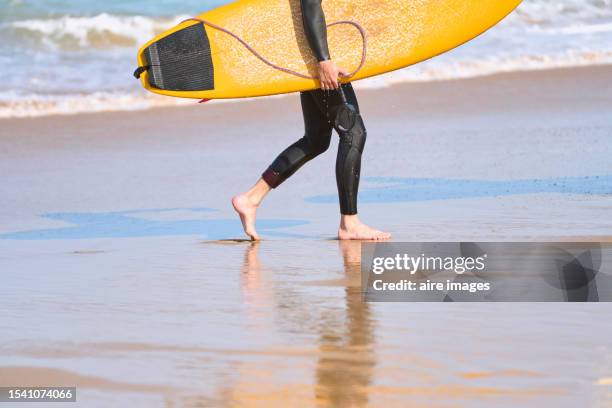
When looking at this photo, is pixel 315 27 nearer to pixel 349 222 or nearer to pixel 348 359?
pixel 349 222

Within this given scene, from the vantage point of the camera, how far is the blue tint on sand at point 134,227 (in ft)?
21.0

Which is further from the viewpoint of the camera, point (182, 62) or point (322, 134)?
point (182, 62)

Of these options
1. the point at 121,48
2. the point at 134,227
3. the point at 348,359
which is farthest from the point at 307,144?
the point at 121,48

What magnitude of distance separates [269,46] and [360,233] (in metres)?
1.07

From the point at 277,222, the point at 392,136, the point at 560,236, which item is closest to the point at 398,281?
the point at 560,236

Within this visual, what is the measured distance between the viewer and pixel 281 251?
5723 millimetres

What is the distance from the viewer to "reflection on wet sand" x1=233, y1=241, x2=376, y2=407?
3327 millimetres

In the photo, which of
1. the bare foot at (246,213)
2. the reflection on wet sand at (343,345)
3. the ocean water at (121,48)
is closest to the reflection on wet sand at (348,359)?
the reflection on wet sand at (343,345)

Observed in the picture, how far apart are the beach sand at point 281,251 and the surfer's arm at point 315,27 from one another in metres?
0.86

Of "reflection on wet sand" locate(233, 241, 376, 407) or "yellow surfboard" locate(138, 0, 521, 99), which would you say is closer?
"reflection on wet sand" locate(233, 241, 376, 407)

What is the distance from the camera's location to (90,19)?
17.0 m

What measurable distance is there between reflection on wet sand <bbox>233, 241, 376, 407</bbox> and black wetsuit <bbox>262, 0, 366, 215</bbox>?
89 centimetres

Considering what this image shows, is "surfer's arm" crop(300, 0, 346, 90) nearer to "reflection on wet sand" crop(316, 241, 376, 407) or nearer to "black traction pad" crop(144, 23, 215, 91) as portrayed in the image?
"black traction pad" crop(144, 23, 215, 91)

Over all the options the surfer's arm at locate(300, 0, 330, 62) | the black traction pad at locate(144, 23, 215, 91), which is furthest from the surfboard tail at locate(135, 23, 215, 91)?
the surfer's arm at locate(300, 0, 330, 62)
